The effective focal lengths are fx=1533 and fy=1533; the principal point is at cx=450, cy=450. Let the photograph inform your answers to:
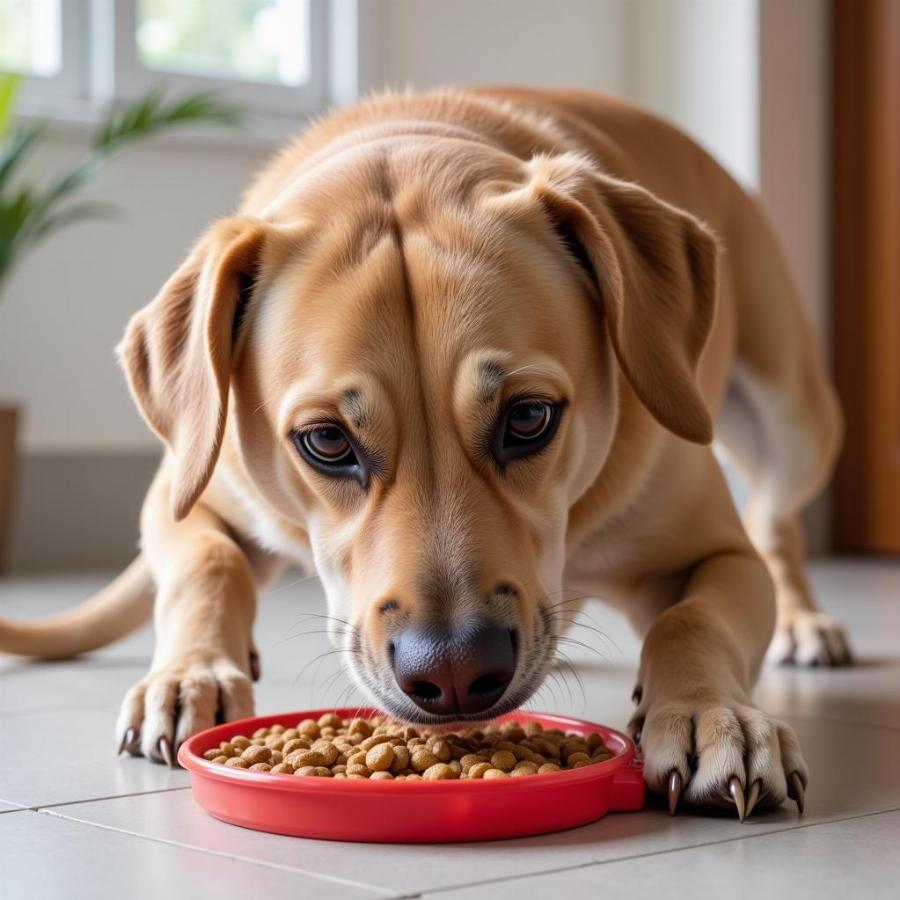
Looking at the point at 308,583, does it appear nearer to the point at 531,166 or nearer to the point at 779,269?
the point at 779,269

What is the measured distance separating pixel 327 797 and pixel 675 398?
82 cm

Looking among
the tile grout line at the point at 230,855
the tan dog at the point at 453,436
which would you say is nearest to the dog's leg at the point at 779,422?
the tan dog at the point at 453,436

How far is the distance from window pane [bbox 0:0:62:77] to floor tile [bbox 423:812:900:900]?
4.85 meters

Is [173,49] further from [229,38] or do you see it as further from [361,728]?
[361,728]

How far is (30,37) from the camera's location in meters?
5.75

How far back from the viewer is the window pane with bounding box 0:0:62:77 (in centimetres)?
570

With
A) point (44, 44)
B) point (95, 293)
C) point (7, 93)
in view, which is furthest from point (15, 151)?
point (44, 44)

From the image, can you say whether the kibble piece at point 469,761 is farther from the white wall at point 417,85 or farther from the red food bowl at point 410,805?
the white wall at point 417,85

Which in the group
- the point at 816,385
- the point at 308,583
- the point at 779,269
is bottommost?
the point at 308,583

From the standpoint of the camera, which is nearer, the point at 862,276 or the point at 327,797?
the point at 327,797

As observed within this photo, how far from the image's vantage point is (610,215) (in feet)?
7.24

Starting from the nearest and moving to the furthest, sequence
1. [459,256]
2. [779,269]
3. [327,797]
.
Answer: [327,797] < [459,256] < [779,269]

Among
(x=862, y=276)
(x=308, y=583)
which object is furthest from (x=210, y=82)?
(x=862, y=276)

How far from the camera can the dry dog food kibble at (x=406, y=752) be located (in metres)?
1.72
